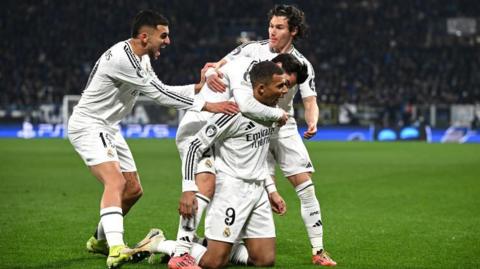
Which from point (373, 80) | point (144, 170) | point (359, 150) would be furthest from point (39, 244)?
point (373, 80)

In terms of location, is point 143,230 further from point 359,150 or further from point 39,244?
point 359,150

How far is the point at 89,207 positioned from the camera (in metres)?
11.2

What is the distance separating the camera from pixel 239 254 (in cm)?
676

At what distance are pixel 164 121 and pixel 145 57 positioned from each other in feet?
84.7

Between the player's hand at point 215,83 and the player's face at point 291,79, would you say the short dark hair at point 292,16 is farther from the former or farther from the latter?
the player's hand at point 215,83

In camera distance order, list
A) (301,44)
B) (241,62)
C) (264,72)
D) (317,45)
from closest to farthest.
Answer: (264,72)
(241,62)
(301,44)
(317,45)

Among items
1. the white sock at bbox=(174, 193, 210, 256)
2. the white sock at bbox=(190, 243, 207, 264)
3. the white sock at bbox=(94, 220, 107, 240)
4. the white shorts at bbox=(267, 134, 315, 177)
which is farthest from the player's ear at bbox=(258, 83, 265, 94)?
the white sock at bbox=(94, 220, 107, 240)

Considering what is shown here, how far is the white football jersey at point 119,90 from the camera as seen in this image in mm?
6809

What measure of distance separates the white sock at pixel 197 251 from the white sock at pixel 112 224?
0.57 metres

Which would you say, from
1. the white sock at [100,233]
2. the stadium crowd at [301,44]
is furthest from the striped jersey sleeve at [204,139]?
the stadium crowd at [301,44]

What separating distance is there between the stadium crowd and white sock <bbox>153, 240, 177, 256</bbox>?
1280 inches

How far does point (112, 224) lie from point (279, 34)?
225cm

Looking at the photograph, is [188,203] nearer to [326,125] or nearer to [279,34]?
[279,34]

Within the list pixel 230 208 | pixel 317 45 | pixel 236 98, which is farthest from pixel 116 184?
pixel 317 45
